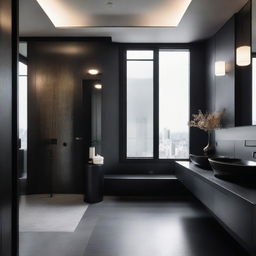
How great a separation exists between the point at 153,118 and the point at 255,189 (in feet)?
9.56

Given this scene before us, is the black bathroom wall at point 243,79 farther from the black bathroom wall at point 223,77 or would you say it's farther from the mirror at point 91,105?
the mirror at point 91,105

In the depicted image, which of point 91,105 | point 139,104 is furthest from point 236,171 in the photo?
point 91,105

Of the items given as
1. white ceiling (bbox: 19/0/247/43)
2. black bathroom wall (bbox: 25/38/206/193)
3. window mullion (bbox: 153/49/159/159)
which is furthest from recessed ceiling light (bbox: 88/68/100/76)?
window mullion (bbox: 153/49/159/159)

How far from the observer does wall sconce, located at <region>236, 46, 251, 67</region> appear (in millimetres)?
2906

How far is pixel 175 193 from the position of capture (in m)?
4.21

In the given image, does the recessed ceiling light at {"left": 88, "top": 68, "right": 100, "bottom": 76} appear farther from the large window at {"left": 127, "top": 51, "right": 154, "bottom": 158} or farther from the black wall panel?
the black wall panel

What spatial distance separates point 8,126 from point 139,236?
1.93 meters

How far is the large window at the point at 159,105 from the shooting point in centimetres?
465

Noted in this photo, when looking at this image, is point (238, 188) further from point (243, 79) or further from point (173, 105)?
point (173, 105)

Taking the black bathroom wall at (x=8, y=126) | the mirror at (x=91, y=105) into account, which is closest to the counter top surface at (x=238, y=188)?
the black bathroom wall at (x=8, y=126)

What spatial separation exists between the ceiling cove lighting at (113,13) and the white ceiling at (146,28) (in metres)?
0.02

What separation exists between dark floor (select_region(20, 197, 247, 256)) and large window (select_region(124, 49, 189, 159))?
1.32 m

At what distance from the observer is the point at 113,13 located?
11.8ft

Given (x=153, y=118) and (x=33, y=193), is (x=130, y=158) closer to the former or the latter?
(x=153, y=118)
